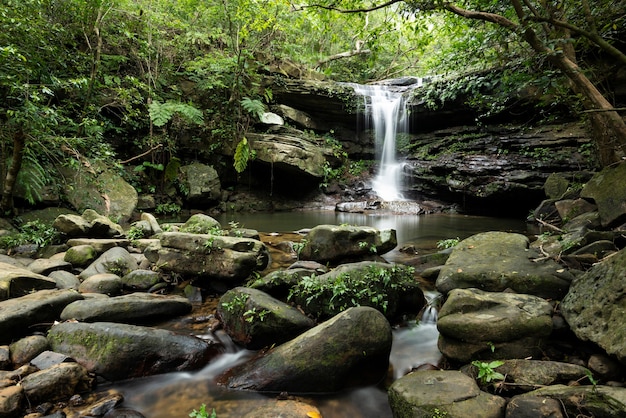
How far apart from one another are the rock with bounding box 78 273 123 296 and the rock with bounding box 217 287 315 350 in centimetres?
174

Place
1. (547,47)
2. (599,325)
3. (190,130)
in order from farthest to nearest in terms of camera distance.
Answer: (190,130), (547,47), (599,325)

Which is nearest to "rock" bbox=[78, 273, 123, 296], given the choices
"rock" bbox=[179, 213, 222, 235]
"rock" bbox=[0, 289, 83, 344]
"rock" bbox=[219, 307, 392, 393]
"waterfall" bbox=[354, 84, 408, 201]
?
"rock" bbox=[0, 289, 83, 344]

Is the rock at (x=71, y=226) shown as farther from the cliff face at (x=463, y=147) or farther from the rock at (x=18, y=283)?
the cliff face at (x=463, y=147)

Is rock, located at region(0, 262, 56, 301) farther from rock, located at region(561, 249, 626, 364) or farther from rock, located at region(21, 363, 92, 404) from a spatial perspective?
rock, located at region(561, 249, 626, 364)

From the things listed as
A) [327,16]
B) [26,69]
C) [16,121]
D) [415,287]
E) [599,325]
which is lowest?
[415,287]

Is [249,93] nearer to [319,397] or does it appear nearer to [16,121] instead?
[16,121]

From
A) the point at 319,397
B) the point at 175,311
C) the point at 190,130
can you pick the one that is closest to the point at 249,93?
the point at 190,130

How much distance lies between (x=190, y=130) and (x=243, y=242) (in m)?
10.4

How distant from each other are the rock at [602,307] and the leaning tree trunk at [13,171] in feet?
25.0

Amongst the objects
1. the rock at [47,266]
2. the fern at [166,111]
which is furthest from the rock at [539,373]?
the fern at [166,111]

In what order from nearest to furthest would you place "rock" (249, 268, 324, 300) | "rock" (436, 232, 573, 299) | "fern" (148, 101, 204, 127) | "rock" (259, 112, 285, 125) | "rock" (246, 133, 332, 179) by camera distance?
"rock" (436, 232, 573, 299) → "rock" (249, 268, 324, 300) → "fern" (148, 101, 204, 127) → "rock" (246, 133, 332, 179) → "rock" (259, 112, 285, 125)

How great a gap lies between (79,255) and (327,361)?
416 centimetres

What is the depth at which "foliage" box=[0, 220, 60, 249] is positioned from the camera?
5492mm

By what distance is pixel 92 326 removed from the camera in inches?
113
